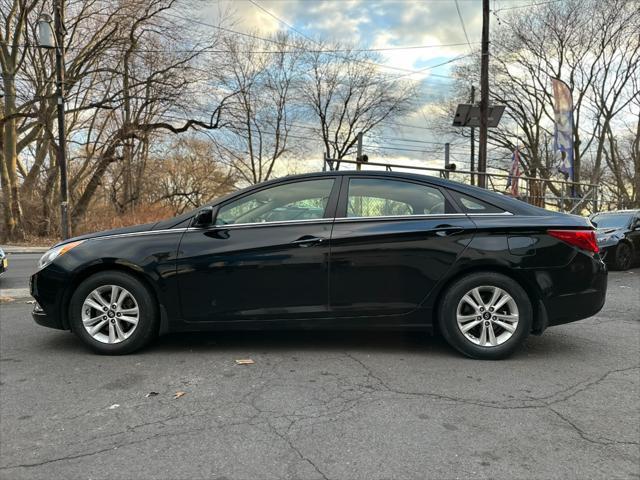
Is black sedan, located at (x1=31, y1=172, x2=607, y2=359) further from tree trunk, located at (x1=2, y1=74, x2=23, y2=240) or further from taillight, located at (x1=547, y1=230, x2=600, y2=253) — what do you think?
tree trunk, located at (x1=2, y1=74, x2=23, y2=240)

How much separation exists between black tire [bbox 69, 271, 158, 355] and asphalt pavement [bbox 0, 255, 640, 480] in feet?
0.36

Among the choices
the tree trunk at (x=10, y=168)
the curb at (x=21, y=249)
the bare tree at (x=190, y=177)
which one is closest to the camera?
the curb at (x=21, y=249)

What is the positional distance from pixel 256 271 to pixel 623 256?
961 cm

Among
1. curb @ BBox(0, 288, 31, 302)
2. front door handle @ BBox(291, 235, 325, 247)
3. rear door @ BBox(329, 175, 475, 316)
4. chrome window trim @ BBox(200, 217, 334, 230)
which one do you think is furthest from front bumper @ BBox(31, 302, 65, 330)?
curb @ BBox(0, 288, 31, 302)

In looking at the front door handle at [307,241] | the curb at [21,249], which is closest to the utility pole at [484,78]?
the front door handle at [307,241]

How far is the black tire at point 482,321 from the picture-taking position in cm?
400

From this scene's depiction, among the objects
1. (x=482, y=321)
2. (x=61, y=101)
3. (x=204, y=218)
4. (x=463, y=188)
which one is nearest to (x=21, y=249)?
(x=61, y=101)

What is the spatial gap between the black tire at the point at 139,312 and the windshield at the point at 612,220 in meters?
10.5

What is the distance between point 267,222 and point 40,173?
25.4 m

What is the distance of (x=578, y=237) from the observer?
410cm

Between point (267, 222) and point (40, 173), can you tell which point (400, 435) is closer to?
point (267, 222)

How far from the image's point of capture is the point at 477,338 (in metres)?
4.07

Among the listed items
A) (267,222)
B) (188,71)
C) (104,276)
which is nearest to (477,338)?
(267,222)

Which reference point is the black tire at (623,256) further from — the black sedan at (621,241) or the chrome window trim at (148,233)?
the chrome window trim at (148,233)
